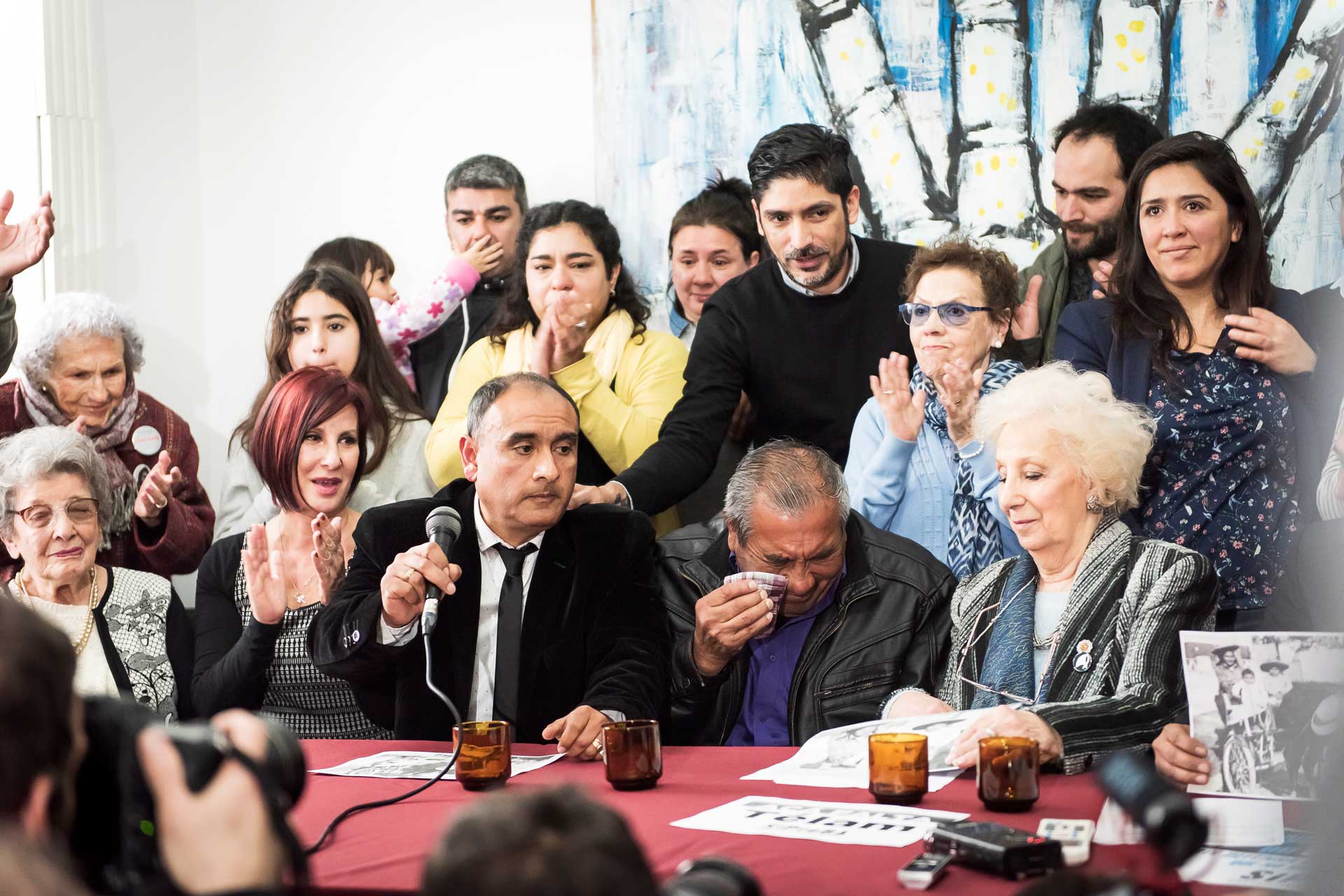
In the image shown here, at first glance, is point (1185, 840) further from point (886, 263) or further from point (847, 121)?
point (847, 121)

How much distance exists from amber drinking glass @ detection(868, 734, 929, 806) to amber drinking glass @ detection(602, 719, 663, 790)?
350 millimetres

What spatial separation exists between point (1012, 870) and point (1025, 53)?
11.1ft

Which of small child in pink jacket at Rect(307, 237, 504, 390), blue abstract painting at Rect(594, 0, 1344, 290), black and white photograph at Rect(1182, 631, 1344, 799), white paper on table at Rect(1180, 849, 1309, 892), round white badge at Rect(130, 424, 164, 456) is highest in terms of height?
blue abstract painting at Rect(594, 0, 1344, 290)

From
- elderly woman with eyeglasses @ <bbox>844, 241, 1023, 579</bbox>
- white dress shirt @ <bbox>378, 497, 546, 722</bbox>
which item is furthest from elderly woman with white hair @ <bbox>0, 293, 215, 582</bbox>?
elderly woman with eyeglasses @ <bbox>844, 241, 1023, 579</bbox>

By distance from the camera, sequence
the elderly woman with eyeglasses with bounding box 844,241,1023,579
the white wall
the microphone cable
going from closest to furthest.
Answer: the microphone cable, the elderly woman with eyeglasses with bounding box 844,241,1023,579, the white wall

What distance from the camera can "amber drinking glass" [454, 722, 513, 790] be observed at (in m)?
2.11

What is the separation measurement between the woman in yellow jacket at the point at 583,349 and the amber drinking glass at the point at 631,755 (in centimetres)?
182

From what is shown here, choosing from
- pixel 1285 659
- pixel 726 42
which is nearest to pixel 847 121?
pixel 726 42

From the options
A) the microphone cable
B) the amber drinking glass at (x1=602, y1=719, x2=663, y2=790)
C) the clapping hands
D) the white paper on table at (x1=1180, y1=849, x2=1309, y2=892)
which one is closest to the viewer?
the white paper on table at (x1=1180, y1=849, x2=1309, y2=892)

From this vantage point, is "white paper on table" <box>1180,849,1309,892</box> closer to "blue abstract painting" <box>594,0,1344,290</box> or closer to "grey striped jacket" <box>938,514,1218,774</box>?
"grey striped jacket" <box>938,514,1218,774</box>

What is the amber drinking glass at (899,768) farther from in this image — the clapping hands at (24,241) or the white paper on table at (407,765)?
the clapping hands at (24,241)

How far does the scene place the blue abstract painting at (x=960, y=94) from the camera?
13.3ft

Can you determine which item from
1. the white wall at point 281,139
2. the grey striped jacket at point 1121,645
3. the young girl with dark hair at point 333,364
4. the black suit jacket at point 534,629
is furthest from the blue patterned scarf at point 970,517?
the white wall at point 281,139

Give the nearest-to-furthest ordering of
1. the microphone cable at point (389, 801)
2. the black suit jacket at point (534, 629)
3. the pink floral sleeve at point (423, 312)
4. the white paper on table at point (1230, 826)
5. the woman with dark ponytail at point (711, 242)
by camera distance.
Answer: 1. the white paper on table at point (1230, 826)
2. the microphone cable at point (389, 801)
3. the black suit jacket at point (534, 629)
4. the woman with dark ponytail at point (711, 242)
5. the pink floral sleeve at point (423, 312)
